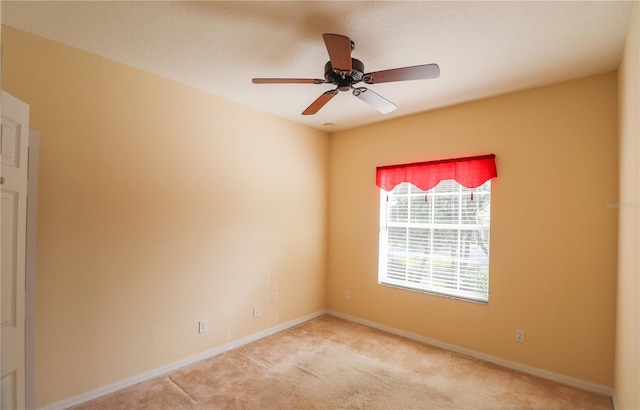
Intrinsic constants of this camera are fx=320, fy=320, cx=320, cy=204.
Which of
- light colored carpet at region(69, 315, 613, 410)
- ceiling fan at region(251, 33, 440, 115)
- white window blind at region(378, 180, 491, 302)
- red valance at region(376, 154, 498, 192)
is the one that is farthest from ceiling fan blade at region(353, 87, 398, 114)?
light colored carpet at region(69, 315, 613, 410)

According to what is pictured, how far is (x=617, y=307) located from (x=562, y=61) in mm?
1954

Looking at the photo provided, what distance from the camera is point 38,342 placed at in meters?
2.22

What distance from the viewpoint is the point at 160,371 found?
9.29 ft

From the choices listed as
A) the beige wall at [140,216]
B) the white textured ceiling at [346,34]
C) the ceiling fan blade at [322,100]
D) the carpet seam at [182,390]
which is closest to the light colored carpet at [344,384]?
the carpet seam at [182,390]

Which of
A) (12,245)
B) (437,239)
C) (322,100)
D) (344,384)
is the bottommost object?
(344,384)

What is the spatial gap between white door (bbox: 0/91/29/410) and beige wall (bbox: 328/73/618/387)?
3340 mm

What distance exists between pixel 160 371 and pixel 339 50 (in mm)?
2975

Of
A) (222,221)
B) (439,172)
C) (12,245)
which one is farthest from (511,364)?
(12,245)

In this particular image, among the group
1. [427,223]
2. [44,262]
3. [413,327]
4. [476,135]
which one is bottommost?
[413,327]

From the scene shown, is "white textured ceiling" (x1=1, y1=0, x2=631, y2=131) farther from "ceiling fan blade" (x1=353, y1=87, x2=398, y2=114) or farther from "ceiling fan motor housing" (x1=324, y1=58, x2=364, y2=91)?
"ceiling fan blade" (x1=353, y1=87, x2=398, y2=114)

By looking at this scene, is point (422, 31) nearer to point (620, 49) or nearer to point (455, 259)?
point (620, 49)

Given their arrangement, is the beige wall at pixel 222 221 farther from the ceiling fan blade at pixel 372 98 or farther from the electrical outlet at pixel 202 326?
the ceiling fan blade at pixel 372 98

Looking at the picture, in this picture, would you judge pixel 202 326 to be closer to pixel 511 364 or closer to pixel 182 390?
pixel 182 390

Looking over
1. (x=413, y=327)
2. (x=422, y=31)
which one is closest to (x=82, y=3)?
(x=422, y=31)
